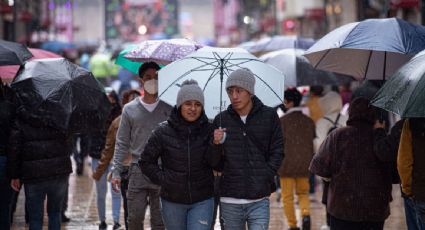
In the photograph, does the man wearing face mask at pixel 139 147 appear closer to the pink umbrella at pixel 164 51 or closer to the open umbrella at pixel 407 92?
the pink umbrella at pixel 164 51

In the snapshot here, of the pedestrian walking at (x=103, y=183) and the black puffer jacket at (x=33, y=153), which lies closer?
the black puffer jacket at (x=33, y=153)

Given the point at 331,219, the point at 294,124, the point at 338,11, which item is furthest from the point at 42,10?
the point at 331,219

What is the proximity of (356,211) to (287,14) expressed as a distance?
138 feet

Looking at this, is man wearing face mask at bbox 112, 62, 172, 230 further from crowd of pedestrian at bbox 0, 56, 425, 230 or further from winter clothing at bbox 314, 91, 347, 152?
winter clothing at bbox 314, 91, 347, 152

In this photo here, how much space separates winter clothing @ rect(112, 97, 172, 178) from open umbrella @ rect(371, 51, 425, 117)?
2496 mm

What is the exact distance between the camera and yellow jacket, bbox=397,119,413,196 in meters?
7.92

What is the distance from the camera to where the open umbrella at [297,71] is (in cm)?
1420

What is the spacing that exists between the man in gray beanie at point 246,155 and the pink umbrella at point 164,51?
272 cm

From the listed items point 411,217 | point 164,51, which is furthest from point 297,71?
point 411,217

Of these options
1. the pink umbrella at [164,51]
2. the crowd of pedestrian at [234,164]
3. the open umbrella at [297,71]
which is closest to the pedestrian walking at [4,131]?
the crowd of pedestrian at [234,164]

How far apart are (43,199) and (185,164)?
2.02 metres

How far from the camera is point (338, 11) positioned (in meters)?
37.2

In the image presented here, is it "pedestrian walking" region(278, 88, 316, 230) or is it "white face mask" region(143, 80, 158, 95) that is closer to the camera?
"white face mask" region(143, 80, 158, 95)

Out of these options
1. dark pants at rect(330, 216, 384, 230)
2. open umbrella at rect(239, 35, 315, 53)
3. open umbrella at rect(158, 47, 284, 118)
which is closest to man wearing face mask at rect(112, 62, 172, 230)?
open umbrella at rect(158, 47, 284, 118)
